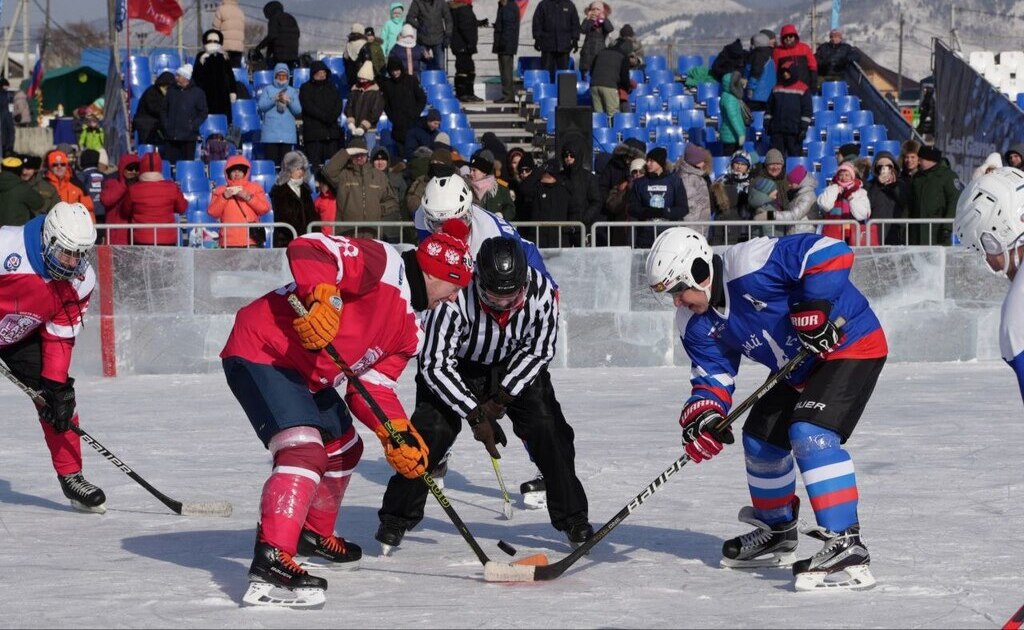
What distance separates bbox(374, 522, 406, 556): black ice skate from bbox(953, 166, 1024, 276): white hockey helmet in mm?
2776

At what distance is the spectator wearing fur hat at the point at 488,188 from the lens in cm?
1220

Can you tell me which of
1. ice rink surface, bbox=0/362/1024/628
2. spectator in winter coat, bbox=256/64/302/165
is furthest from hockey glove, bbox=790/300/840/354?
spectator in winter coat, bbox=256/64/302/165

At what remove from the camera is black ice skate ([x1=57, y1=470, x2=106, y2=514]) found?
776cm

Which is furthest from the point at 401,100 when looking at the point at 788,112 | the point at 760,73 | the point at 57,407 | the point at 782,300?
the point at 782,300

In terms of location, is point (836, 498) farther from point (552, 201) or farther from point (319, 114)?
point (319, 114)

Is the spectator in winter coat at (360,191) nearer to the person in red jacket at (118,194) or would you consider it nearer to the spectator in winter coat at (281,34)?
the person in red jacket at (118,194)

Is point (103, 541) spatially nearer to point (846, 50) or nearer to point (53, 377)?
point (53, 377)

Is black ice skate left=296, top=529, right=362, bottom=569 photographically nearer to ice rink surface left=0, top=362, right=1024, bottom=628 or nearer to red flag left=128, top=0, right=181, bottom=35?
ice rink surface left=0, top=362, right=1024, bottom=628

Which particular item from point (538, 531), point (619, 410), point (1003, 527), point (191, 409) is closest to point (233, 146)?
point (191, 409)

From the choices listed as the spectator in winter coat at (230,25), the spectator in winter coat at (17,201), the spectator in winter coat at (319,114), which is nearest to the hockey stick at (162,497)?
the spectator in winter coat at (17,201)

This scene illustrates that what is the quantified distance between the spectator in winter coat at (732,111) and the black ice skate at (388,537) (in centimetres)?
1098

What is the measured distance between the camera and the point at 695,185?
44.1 feet

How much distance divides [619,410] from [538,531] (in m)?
3.40

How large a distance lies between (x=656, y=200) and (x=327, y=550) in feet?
23.2
